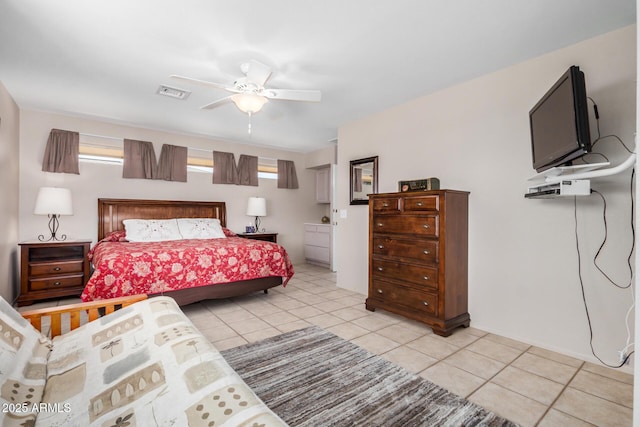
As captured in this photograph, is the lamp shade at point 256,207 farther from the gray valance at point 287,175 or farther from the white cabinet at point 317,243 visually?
the white cabinet at point 317,243

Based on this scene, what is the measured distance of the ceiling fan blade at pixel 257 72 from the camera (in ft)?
8.26

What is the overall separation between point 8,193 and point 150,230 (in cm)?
152

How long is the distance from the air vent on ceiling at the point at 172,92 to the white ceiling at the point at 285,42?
0.08 m

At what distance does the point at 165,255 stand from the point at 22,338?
2043 millimetres

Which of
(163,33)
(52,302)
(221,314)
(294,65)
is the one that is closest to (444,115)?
(294,65)

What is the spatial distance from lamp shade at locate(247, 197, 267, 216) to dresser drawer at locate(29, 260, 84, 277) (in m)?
2.58

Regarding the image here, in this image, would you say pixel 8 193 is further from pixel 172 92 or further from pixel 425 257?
pixel 425 257

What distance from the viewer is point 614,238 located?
2.23 meters

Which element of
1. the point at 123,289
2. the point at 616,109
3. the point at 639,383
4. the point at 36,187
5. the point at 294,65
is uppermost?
the point at 294,65

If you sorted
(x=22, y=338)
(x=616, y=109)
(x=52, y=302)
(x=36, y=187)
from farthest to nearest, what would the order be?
(x=36, y=187), (x=52, y=302), (x=616, y=109), (x=22, y=338)

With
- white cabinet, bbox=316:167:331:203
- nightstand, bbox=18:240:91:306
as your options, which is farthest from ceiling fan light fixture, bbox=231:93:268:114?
white cabinet, bbox=316:167:331:203

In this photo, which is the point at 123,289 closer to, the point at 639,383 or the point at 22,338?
the point at 22,338

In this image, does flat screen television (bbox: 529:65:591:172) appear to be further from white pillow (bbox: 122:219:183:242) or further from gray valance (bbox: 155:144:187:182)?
gray valance (bbox: 155:144:187:182)

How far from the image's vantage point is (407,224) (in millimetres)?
3113
